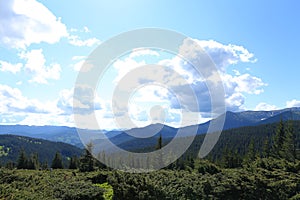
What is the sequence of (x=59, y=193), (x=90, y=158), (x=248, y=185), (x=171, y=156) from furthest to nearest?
1. (x=171, y=156)
2. (x=90, y=158)
3. (x=59, y=193)
4. (x=248, y=185)

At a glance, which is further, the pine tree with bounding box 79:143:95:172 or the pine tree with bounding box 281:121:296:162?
the pine tree with bounding box 281:121:296:162

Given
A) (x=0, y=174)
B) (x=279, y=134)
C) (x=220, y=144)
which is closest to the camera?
(x=0, y=174)

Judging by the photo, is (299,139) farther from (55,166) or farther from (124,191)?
(124,191)

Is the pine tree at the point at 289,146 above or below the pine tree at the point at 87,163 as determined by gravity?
above

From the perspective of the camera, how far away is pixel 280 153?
49.2 metres

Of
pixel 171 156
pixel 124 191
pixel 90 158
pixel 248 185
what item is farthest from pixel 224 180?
pixel 171 156

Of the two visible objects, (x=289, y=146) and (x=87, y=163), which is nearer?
(x=87, y=163)

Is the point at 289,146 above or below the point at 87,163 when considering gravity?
above

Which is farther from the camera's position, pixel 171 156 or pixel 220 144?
pixel 220 144

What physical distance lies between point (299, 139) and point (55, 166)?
80.4 metres

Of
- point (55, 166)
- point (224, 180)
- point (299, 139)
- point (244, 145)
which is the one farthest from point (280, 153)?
point (244, 145)

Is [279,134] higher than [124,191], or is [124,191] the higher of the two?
[279,134]

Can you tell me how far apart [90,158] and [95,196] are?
27.4 metres

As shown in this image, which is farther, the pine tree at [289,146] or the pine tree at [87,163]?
the pine tree at [289,146]
